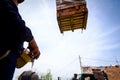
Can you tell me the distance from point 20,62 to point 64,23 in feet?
23.9

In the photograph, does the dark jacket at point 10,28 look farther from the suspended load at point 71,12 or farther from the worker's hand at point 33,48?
the suspended load at point 71,12

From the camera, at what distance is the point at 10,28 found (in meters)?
1.70

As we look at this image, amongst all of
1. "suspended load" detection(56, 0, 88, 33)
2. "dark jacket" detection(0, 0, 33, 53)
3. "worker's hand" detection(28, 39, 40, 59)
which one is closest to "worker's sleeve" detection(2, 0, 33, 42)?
"dark jacket" detection(0, 0, 33, 53)

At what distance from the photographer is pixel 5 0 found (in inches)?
69.6

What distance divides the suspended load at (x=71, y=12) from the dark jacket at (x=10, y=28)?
6775mm

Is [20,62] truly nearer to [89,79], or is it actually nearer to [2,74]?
[2,74]

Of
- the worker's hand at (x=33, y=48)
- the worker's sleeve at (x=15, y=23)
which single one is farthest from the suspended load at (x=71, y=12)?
the worker's sleeve at (x=15, y=23)

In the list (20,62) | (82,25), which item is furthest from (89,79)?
(20,62)

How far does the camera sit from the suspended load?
839cm

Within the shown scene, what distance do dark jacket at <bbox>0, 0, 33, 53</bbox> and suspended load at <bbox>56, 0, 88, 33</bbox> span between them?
6.78 m

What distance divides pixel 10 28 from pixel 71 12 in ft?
22.9

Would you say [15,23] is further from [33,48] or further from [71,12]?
[71,12]

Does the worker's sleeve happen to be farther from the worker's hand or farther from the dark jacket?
the worker's hand

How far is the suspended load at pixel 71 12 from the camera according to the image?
8391 millimetres
